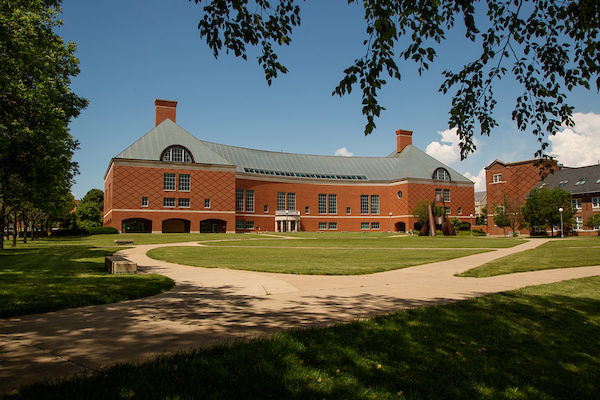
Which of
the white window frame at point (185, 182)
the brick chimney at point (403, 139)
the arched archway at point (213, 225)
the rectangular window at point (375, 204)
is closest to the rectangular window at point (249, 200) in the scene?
the arched archway at point (213, 225)

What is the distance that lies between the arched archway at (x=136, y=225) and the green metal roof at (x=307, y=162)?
11579 mm

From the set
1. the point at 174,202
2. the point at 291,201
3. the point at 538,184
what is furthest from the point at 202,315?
the point at 538,184

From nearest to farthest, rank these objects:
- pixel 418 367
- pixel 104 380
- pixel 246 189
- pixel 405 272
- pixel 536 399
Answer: pixel 104 380
pixel 536 399
pixel 418 367
pixel 405 272
pixel 246 189

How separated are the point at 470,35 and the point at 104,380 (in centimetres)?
711

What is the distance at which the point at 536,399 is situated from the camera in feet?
11.9

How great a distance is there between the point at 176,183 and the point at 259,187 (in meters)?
14.4

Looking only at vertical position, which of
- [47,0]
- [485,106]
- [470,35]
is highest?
[47,0]

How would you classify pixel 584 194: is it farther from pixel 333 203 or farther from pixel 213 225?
pixel 213 225

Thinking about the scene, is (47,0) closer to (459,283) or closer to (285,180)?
(459,283)

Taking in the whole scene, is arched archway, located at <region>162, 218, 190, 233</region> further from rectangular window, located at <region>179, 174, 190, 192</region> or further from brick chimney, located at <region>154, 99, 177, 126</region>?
brick chimney, located at <region>154, 99, 177, 126</region>

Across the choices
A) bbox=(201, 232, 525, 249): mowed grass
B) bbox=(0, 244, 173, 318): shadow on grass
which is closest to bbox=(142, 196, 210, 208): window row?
bbox=(201, 232, 525, 249): mowed grass

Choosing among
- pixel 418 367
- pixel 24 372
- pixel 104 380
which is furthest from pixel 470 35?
pixel 24 372

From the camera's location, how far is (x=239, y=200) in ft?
204

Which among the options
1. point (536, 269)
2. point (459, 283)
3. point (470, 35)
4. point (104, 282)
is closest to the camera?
point (470, 35)
